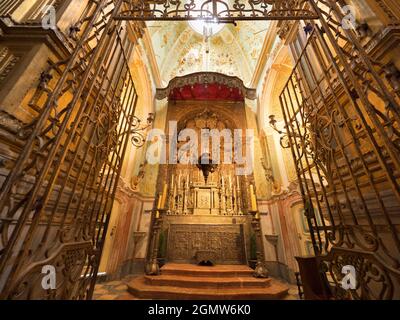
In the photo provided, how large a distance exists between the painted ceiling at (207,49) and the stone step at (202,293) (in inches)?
309

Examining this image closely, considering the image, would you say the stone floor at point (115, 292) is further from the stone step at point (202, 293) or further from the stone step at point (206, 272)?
the stone step at point (206, 272)

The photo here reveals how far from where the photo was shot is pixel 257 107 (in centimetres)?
721

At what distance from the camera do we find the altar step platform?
3.18 m

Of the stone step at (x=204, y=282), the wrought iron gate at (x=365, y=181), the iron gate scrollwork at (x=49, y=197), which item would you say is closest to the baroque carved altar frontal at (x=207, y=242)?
the stone step at (x=204, y=282)

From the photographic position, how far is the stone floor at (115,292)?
10.6 ft

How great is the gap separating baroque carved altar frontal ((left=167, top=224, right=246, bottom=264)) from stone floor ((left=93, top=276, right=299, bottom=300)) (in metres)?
1.46

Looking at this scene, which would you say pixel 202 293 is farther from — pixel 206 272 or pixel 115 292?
pixel 115 292


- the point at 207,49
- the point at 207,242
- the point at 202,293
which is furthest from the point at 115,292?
the point at 207,49

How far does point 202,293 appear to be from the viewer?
124 inches

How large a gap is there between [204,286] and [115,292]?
186 cm

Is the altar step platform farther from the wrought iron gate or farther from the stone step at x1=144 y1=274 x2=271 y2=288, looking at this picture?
the wrought iron gate
